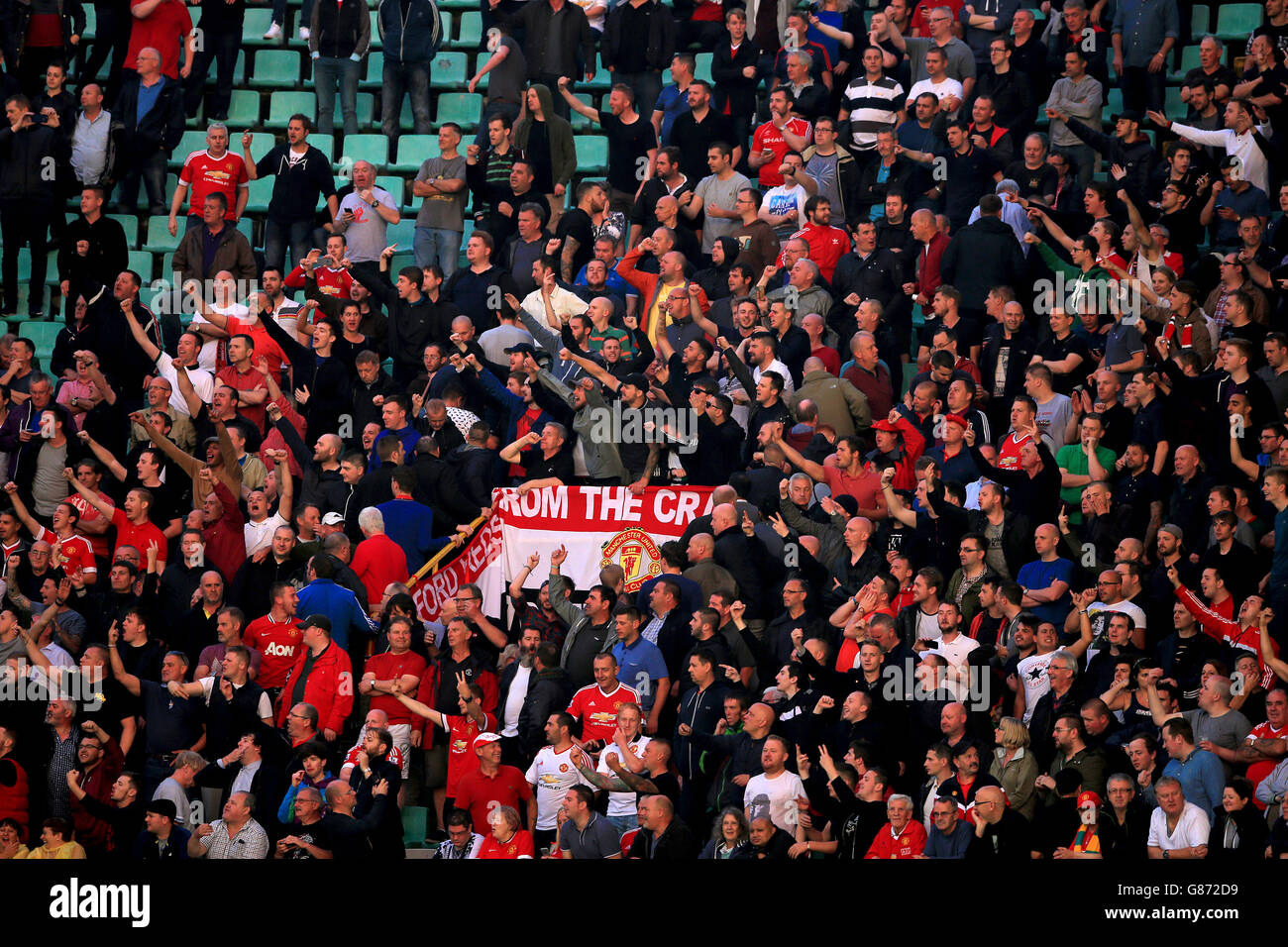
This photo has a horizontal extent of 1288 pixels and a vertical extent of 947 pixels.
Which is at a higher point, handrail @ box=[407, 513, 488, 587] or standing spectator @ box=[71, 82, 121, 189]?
standing spectator @ box=[71, 82, 121, 189]

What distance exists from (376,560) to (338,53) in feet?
22.9

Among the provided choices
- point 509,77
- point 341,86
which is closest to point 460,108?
point 341,86

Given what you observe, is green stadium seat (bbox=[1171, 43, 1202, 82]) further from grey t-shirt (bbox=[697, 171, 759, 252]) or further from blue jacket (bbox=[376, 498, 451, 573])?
blue jacket (bbox=[376, 498, 451, 573])

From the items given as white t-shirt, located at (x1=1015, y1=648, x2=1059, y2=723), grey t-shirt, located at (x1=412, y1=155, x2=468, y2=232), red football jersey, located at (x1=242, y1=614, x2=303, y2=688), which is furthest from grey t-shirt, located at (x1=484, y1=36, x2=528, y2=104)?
white t-shirt, located at (x1=1015, y1=648, x2=1059, y2=723)

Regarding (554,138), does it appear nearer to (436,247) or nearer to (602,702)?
(436,247)

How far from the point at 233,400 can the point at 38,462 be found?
64.8 inches

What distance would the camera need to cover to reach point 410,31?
20.3 metres

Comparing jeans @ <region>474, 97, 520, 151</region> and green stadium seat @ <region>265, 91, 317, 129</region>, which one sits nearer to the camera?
jeans @ <region>474, 97, 520, 151</region>

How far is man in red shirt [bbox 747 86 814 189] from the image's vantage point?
61.4 feet

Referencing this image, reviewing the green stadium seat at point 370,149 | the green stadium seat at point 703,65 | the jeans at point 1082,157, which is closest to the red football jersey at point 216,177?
the green stadium seat at point 370,149

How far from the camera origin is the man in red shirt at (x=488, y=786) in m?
→ 13.9

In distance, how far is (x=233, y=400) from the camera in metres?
16.6

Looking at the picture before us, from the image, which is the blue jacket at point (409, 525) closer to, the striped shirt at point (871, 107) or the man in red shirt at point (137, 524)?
the man in red shirt at point (137, 524)

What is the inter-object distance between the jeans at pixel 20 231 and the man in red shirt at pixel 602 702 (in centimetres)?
794
